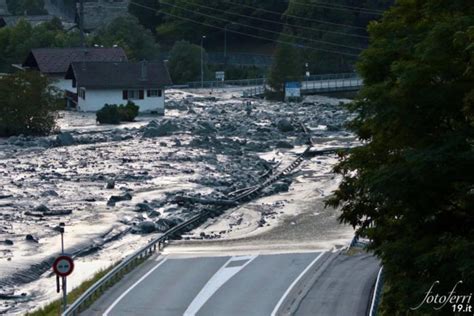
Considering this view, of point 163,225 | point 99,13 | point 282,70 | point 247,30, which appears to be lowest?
point 163,225

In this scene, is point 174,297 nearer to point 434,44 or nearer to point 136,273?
point 136,273

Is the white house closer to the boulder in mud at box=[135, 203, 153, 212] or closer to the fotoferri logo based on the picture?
the boulder in mud at box=[135, 203, 153, 212]

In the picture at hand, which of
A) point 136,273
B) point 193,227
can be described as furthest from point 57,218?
point 136,273

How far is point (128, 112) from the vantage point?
3142 inches

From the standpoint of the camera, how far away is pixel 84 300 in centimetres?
2516

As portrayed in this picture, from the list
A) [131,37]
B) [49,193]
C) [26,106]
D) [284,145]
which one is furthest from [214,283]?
[131,37]

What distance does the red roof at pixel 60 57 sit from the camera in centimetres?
9181

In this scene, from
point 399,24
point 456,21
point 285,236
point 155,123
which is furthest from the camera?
point 155,123

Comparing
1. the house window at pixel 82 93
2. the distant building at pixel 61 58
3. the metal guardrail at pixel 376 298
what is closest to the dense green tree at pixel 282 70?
the distant building at pixel 61 58

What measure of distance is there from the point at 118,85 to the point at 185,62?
28068 millimetres

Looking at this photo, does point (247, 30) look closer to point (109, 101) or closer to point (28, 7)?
point (28, 7)

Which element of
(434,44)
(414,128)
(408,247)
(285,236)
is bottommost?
(285,236)

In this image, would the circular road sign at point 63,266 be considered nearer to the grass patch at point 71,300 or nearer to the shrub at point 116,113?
the grass patch at point 71,300

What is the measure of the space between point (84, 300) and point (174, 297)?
218 centimetres
